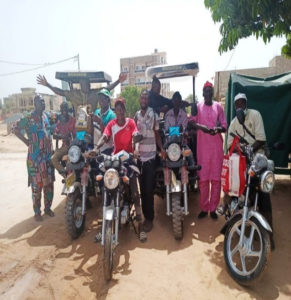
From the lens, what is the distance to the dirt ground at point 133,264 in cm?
283

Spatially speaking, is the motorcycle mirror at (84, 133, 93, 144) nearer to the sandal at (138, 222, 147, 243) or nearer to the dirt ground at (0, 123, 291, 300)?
the dirt ground at (0, 123, 291, 300)

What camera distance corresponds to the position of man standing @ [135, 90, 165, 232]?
13.5ft

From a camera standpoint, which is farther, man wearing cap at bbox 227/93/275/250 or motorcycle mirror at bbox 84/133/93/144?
motorcycle mirror at bbox 84/133/93/144

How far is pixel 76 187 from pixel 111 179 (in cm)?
112

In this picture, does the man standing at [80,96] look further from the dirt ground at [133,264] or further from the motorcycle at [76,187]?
the dirt ground at [133,264]

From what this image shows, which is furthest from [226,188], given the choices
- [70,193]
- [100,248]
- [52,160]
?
[52,160]

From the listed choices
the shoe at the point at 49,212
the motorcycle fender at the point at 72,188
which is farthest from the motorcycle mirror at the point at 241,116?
the shoe at the point at 49,212

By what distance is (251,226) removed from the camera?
9.69 ft

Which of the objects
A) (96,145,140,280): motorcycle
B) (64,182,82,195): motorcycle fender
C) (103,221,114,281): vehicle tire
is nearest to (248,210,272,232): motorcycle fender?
(96,145,140,280): motorcycle

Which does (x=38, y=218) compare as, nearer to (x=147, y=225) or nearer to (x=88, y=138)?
(x=88, y=138)

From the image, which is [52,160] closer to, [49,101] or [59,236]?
A: [59,236]

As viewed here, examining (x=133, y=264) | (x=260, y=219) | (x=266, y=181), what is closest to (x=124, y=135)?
(x=133, y=264)

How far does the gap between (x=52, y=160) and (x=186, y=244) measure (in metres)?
2.73

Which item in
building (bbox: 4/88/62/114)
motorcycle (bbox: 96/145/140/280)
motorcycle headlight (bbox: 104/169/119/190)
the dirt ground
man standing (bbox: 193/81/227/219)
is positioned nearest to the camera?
the dirt ground
